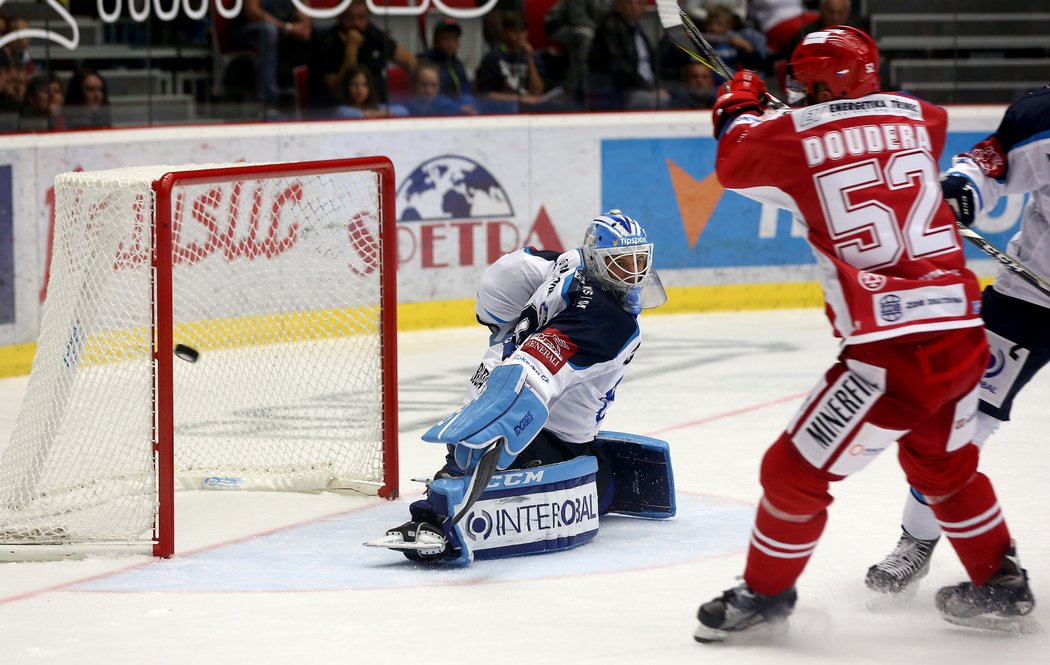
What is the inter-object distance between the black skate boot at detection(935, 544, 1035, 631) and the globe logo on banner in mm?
5014

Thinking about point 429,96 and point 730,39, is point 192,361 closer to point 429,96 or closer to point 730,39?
point 429,96

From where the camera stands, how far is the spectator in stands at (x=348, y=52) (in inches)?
331

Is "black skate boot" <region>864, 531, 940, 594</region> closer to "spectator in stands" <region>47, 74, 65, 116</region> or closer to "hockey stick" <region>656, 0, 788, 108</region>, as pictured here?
"hockey stick" <region>656, 0, 788, 108</region>

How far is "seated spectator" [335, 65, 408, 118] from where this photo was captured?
27.5ft

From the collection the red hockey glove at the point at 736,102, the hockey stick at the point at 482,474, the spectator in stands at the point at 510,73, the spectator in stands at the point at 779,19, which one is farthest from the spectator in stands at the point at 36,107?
the red hockey glove at the point at 736,102

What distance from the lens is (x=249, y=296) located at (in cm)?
660

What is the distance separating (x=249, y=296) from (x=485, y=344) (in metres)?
1.59

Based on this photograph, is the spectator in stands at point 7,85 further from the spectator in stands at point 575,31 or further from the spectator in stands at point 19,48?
the spectator in stands at point 575,31

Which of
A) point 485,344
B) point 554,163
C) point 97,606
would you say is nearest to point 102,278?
point 97,606

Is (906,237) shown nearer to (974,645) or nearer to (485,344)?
(974,645)

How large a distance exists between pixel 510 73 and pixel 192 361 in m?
4.17

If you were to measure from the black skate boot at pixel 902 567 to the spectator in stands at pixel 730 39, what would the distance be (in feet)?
19.8

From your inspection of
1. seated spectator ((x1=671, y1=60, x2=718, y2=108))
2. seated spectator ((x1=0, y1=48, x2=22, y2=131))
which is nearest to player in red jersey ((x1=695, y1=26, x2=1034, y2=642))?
seated spectator ((x1=0, y1=48, x2=22, y2=131))

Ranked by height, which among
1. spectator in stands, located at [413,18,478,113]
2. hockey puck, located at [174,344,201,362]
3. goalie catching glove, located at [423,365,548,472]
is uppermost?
spectator in stands, located at [413,18,478,113]
